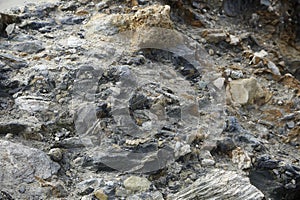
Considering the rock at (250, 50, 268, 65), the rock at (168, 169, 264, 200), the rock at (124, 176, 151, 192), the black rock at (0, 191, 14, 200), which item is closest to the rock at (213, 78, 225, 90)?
the rock at (250, 50, 268, 65)

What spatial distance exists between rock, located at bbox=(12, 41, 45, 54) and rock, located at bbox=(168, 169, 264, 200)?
1396 millimetres

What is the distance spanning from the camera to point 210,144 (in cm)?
288

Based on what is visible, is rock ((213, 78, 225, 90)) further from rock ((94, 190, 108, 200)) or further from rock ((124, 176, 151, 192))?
rock ((94, 190, 108, 200))

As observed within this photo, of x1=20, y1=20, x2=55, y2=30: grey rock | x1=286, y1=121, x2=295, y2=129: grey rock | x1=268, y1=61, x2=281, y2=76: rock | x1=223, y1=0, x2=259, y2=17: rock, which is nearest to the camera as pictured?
x1=286, y1=121, x2=295, y2=129: grey rock

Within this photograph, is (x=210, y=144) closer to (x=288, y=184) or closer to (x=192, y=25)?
(x=288, y=184)

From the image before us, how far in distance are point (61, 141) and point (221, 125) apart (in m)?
1.03

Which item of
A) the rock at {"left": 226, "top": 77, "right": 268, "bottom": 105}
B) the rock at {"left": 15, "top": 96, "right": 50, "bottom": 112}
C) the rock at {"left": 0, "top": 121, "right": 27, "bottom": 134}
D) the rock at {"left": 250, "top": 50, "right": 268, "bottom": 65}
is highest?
the rock at {"left": 15, "top": 96, "right": 50, "bottom": 112}

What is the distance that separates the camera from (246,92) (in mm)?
3354

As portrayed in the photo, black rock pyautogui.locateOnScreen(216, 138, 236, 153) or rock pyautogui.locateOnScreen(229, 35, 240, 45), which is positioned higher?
rock pyautogui.locateOnScreen(229, 35, 240, 45)

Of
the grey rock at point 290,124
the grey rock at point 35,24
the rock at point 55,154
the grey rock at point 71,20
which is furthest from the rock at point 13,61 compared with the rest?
the grey rock at point 290,124

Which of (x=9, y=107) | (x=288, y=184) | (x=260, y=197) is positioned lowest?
(x=288, y=184)

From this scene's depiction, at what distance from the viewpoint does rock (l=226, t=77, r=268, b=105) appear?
331 cm

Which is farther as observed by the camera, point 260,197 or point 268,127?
point 268,127

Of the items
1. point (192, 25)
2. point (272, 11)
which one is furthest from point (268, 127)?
point (272, 11)
